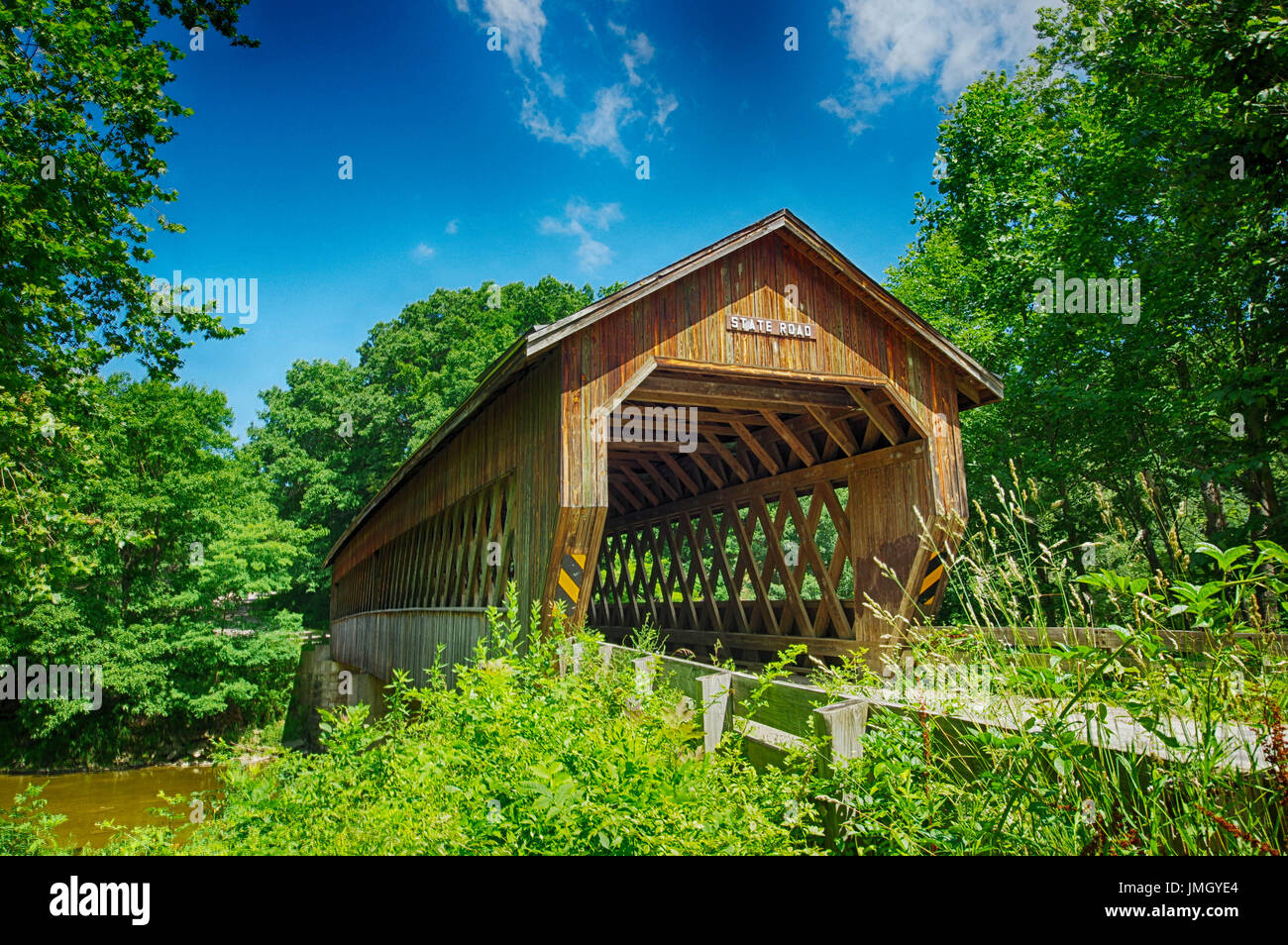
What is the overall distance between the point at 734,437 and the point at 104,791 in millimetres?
17521

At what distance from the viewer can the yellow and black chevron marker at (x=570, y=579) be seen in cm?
652

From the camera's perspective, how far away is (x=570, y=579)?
655 centimetres

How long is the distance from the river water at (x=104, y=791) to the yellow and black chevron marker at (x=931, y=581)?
46.8 feet

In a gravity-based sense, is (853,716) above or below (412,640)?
above

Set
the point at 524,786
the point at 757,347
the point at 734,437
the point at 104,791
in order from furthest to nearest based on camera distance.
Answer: the point at 104,791 → the point at 734,437 → the point at 757,347 → the point at 524,786

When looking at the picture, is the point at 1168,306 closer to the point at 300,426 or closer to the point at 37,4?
the point at 37,4

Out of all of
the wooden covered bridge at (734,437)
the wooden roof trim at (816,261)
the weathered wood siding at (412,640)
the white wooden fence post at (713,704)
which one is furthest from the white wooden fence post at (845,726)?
the wooden roof trim at (816,261)

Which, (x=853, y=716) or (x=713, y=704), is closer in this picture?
(x=853, y=716)

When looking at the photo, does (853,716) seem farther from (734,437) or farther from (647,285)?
(734,437)

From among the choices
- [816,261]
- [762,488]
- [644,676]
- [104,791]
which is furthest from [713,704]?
[104,791]

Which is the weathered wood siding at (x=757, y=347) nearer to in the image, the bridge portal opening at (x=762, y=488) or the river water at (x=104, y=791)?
the bridge portal opening at (x=762, y=488)

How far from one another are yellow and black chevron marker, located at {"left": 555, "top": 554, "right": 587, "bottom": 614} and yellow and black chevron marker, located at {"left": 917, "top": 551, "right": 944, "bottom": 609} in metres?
3.73
